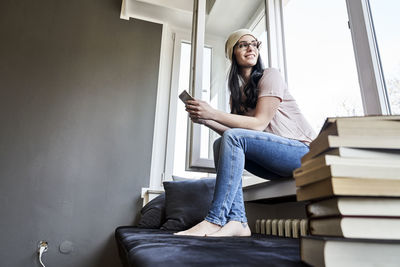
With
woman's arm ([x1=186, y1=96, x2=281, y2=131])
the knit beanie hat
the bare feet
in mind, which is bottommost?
the bare feet

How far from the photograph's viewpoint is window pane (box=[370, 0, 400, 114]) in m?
1.12

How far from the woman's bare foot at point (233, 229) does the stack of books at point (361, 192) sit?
0.58m

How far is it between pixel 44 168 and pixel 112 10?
1.65m

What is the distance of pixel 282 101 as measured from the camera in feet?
4.07

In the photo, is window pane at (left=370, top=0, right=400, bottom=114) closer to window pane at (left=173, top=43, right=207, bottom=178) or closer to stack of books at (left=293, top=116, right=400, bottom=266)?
stack of books at (left=293, top=116, right=400, bottom=266)

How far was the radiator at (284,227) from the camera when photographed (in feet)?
3.96

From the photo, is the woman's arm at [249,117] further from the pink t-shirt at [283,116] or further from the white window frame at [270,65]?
the white window frame at [270,65]

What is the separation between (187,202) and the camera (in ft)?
4.96

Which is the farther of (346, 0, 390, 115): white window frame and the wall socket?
the wall socket

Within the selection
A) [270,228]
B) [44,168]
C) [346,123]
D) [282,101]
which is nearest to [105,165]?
[44,168]

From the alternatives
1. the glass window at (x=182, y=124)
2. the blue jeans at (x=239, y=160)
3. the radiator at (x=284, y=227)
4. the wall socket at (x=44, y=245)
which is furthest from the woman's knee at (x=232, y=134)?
the wall socket at (x=44, y=245)

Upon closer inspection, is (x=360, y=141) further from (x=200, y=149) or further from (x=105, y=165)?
(x=105, y=165)

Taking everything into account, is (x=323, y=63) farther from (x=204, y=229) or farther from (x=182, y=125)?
(x=182, y=125)

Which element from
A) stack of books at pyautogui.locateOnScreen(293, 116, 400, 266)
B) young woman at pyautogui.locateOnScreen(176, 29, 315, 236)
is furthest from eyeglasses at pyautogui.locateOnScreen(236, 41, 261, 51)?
stack of books at pyautogui.locateOnScreen(293, 116, 400, 266)
